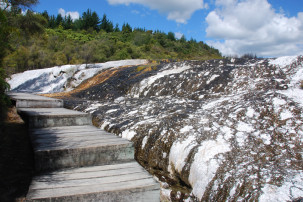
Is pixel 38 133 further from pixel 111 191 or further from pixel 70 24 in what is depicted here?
pixel 70 24

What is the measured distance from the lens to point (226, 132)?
72.6 inches

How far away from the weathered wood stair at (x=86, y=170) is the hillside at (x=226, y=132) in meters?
0.32

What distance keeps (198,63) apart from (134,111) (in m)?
2.11

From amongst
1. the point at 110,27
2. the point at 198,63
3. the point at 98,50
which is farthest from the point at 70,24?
the point at 198,63

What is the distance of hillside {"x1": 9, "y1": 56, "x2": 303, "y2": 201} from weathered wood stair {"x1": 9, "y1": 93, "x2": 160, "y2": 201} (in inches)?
12.6

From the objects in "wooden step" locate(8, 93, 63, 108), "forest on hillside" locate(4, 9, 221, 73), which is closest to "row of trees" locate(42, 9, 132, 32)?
"forest on hillside" locate(4, 9, 221, 73)

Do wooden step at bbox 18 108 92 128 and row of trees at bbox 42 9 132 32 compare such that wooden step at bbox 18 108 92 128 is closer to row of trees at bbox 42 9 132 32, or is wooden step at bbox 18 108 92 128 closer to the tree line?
the tree line

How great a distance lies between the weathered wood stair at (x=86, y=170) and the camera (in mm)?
1238

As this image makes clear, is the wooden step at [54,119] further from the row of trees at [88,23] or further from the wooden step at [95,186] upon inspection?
the row of trees at [88,23]

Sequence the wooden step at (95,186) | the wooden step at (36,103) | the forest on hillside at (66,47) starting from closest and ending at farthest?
the wooden step at (95,186), the wooden step at (36,103), the forest on hillside at (66,47)

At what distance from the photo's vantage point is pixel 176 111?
2.52m

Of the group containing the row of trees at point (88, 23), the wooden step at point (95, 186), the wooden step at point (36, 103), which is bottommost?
the wooden step at point (95, 186)

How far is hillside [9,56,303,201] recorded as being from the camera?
4.38ft

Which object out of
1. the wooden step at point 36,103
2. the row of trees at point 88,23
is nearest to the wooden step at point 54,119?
the wooden step at point 36,103
